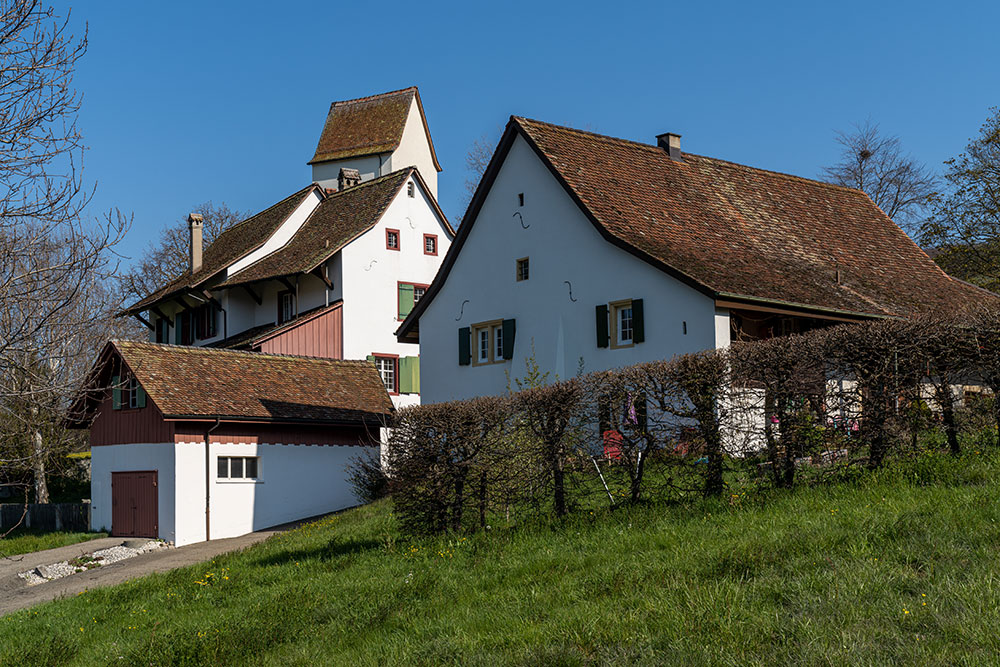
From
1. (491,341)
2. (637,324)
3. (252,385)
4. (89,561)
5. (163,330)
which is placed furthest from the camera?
(163,330)

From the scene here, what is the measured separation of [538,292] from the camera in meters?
26.4

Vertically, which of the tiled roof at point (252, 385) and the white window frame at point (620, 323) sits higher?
the white window frame at point (620, 323)

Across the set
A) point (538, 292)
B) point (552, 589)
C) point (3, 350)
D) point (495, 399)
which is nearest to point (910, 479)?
point (552, 589)

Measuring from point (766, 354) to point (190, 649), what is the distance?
6.79 m

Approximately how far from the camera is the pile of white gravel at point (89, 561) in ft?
69.5

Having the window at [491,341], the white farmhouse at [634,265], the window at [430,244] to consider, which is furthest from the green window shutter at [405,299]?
the window at [491,341]

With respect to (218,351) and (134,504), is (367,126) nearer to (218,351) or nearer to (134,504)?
(218,351)

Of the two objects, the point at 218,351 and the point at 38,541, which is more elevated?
the point at 218,351

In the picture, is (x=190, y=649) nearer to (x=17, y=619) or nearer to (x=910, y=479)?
(x=17, y=619)

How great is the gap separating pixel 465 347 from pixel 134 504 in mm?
9343

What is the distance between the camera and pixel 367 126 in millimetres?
62438

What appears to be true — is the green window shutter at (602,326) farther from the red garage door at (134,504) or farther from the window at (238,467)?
the red garage door at (134,504)

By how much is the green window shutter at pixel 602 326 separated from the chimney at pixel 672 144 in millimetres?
6915

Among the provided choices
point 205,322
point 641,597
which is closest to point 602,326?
point 641,597
